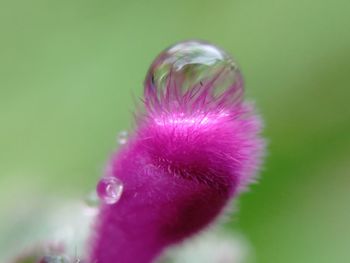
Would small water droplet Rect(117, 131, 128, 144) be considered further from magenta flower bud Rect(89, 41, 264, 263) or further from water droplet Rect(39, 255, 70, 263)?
water droplet Rect(39, 255, 70, 263)

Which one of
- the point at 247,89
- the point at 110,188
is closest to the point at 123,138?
the point at 110,188

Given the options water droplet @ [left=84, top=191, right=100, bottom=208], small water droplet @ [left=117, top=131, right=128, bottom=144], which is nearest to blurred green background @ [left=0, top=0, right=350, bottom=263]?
water droplet @ [left=84, top=191, right=100, bottom=208]

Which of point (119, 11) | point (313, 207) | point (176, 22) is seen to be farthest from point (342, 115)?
point (119, 11)

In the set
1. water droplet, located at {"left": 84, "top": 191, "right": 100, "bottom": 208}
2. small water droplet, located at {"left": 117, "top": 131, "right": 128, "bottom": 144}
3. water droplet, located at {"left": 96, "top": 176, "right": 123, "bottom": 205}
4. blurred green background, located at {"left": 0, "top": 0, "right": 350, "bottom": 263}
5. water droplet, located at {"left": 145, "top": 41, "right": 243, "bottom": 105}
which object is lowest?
blurred green background, located at {"left": 0, "top": 0, "right": 350, "bottom": 263}

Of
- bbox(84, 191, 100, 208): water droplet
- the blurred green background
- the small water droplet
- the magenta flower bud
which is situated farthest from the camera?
the blurred green background

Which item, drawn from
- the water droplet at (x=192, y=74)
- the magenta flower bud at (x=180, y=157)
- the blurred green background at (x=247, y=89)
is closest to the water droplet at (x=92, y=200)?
the magenta flower bud at (x=180, y=157)

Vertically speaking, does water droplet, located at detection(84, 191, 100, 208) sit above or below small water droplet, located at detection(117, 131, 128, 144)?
below

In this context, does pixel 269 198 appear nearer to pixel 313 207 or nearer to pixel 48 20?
pixel 313 207
